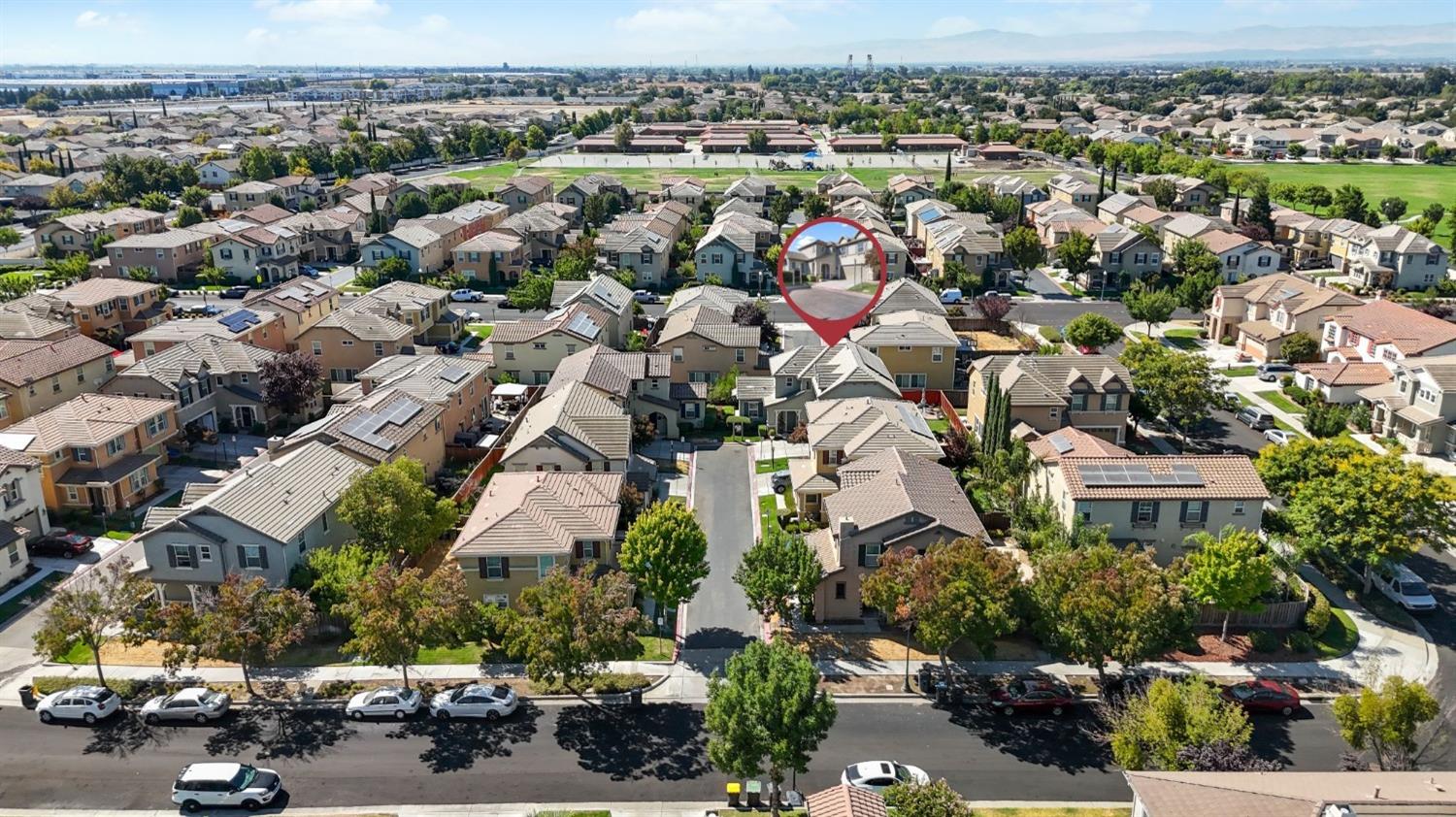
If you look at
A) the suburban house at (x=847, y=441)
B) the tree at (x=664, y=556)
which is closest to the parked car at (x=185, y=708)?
the tree at (x=664, y=556)

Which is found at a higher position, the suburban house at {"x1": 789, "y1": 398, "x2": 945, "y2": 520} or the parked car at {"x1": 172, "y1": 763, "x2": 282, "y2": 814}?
the suburban house at {"x1": 789, "y1": 398, "x2": 945, "y2": 520}

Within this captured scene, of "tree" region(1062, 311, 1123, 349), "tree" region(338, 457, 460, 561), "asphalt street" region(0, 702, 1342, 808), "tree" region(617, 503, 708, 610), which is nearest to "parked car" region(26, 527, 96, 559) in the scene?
"asphalt street" region(0, 702, 1342, 808)

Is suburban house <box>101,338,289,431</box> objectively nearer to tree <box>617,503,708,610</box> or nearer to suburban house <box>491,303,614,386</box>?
suburban house <box>491,303,614,386</box>

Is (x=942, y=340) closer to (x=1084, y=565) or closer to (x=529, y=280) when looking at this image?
(x=1084, y=565)

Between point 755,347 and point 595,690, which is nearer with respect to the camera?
point 595,690

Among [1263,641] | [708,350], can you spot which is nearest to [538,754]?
[1263,641]

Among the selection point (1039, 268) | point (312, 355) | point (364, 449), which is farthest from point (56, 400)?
point (1039, 268)

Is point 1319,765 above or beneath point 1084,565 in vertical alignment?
beneath
